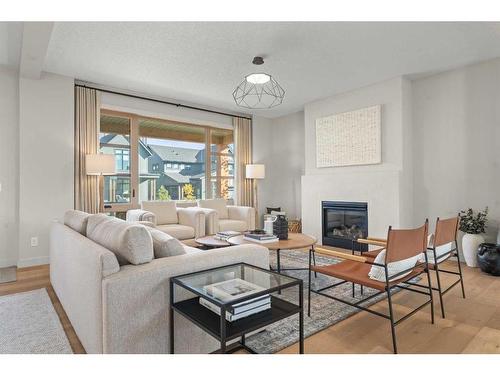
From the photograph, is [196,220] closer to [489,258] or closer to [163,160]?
[163,160]

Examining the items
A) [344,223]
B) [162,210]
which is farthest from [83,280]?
[344,223]

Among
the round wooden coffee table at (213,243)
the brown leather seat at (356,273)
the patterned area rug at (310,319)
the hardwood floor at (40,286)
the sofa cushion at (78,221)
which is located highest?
the sofa cushion at (78,221)

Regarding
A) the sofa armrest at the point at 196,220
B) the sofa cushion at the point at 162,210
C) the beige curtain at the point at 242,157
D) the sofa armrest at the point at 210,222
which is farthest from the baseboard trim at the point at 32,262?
the beige curtain at the point at 242,157

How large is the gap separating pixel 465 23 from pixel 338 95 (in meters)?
2.20

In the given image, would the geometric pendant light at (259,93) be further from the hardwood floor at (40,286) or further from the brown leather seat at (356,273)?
the hardwood floor at (40,286)

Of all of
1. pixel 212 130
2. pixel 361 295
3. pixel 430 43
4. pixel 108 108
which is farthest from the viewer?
pixel 212 130

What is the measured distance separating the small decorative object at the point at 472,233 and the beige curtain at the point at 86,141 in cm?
493

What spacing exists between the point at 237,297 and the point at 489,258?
331 cm

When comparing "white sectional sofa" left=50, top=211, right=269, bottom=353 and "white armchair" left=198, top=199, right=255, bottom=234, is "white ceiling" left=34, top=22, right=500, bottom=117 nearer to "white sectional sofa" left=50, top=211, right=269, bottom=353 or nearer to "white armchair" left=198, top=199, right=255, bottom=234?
"white armchair" left=198, top=199, right=255, bottom=234

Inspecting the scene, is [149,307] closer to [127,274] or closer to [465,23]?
[127,274]

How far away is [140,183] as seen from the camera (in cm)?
507

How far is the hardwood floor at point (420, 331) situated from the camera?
6.18ft

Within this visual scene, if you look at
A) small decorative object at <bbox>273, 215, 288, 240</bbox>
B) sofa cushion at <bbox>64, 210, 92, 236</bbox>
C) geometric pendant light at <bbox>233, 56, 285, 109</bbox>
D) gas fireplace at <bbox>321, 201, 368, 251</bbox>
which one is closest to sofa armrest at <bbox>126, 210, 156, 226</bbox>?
sofa cushion at <bbox>64, 210, 92, 236</bbox>
